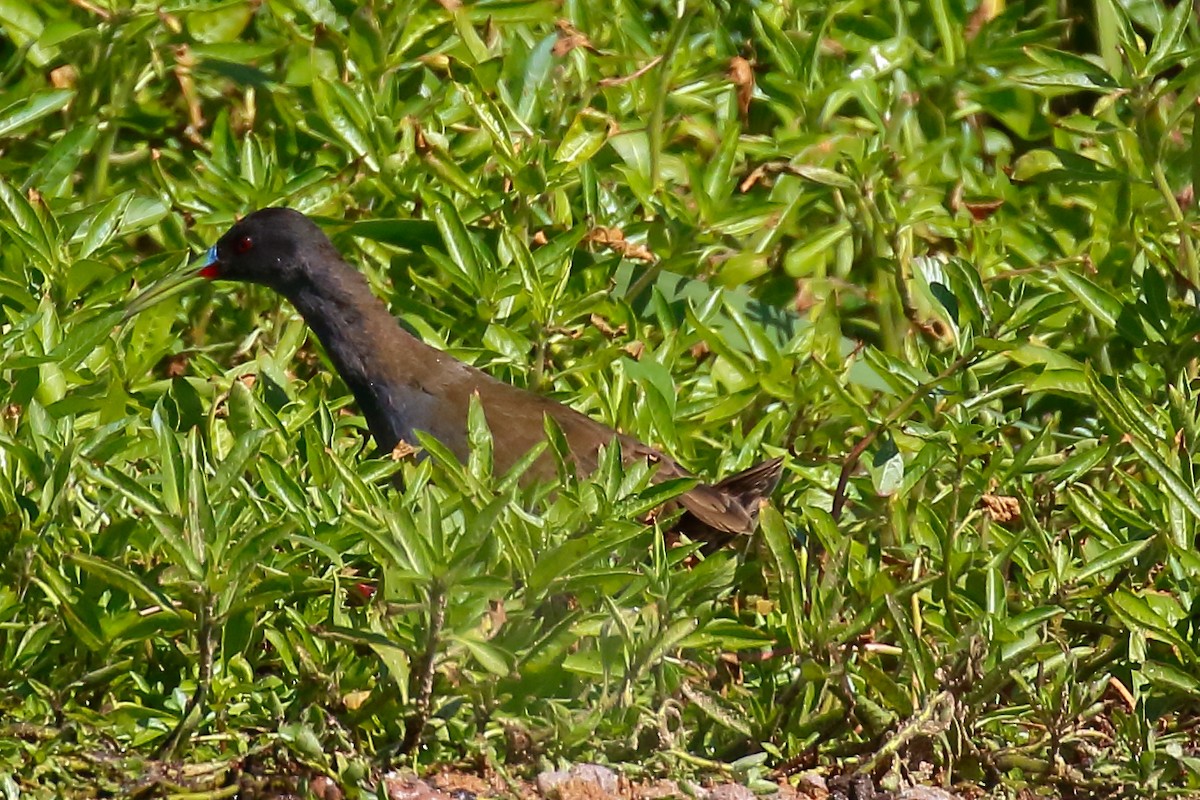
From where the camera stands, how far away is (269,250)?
510 cm

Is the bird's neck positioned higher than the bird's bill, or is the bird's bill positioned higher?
the bird's bill

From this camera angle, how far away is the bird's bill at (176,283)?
4785 mm

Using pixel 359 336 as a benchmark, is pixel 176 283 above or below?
above

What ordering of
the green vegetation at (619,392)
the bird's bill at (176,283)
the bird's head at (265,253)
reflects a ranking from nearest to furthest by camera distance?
the green vegetation at (619,392) < the bird's bill at (176,283) < the bird's head at (265,253)

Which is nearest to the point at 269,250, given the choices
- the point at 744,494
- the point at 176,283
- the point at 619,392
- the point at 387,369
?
the point at 176,283

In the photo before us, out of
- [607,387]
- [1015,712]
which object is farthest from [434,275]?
[1015,712]

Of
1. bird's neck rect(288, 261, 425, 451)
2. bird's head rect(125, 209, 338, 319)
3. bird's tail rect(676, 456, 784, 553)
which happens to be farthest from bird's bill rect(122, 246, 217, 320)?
bird's tail rect(676, 456, 784, 553)

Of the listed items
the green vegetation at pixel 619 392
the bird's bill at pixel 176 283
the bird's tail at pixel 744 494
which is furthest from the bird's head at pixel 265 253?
the bird's tail at pixel 744 494

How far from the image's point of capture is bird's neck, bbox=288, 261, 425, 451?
5160 mm

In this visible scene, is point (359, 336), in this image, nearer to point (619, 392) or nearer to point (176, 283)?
point (176, 283)

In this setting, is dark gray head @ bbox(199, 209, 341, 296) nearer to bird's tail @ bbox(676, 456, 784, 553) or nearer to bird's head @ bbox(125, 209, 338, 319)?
bird's head @ bbox(125, 209, 338, 319)

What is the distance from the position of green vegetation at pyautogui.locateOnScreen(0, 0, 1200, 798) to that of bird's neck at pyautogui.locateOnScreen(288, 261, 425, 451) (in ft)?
0.31

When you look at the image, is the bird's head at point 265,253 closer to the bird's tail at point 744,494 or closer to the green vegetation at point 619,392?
the green vegetation at point 619,392

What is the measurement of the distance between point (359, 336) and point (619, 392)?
824 mm
